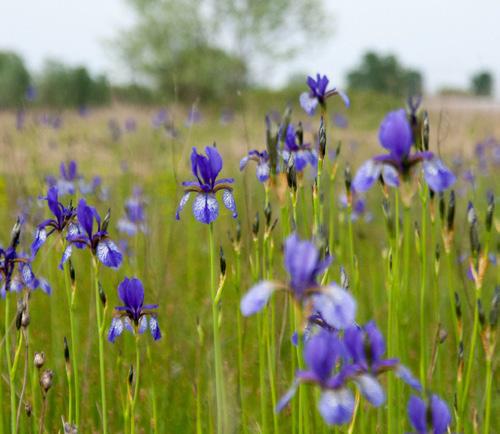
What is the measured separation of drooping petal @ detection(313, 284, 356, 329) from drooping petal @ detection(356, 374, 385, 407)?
0.43ft

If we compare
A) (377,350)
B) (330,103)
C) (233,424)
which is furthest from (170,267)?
(330,103)

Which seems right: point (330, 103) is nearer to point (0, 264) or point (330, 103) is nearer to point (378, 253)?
point (378, 253)

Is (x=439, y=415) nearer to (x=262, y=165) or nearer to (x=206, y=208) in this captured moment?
(x=206, y=208)

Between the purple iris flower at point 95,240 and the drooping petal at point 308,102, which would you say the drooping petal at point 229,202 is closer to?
the purple iris flower at point 95,240

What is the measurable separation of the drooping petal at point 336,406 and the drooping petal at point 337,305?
116 mm

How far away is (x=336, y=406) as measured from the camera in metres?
1.06

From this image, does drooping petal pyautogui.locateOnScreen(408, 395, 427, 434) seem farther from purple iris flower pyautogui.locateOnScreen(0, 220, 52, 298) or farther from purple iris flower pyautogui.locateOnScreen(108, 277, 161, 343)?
purple iris flower pyautogui.locateOnScreen(0, 220, 52, 298)

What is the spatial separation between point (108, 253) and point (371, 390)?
99 centimetres

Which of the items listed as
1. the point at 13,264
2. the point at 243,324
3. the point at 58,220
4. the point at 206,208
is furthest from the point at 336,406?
the point at 243,324

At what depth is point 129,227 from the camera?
18.2 ft

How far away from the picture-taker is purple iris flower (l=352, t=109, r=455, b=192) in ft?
4.43

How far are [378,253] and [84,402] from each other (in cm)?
392

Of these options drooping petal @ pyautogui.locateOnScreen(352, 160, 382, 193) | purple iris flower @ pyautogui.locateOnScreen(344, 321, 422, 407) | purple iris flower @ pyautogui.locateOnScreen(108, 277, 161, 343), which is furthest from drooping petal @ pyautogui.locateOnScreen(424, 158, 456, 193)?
purple iris flower @ pyautogui.locateOnScreen(108, 277, 161, 343)

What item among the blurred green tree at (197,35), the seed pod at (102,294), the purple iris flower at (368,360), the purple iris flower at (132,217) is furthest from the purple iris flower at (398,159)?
the blurred green tree at (197,35)
